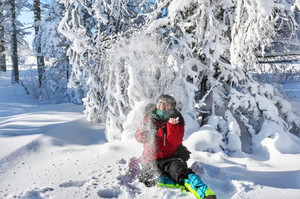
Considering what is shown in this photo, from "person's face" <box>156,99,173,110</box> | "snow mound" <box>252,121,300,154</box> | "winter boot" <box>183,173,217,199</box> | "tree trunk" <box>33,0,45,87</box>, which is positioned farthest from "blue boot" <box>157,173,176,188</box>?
"tree trunk" <box>33,0,45,87</box>

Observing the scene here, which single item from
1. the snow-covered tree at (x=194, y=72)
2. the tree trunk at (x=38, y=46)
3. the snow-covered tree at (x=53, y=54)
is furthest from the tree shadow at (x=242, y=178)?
the tree trunk at (x=38, y=46)

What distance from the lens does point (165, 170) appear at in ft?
10.3

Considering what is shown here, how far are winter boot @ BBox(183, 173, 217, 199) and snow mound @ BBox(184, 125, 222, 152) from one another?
4.12 feet

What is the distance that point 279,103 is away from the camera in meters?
5.08

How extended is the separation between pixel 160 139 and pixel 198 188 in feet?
2.79

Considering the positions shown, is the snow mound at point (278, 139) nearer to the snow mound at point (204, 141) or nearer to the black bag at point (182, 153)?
the snow mound at point (204, 141)

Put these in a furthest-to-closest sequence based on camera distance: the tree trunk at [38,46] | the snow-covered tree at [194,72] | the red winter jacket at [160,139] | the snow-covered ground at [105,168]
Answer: the tree trunk at [38,46] < the snow-covered tree at [194,72] < the red winter jacket at [160,139] < the snow-covered ground at [105,168]

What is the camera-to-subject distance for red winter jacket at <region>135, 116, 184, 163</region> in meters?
3.27

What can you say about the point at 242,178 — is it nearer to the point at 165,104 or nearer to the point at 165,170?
the point at 165,170

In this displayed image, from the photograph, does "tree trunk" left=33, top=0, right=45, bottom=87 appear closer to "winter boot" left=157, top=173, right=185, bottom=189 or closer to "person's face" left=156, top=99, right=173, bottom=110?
"person's face" left=156, top=99, right=173, bottom=110

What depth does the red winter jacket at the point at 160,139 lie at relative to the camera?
3.27 m

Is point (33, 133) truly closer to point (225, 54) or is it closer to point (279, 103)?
point (225, 54)

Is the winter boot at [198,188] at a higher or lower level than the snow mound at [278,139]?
lower

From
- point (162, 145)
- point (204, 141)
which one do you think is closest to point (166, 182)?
point (162, 145)
